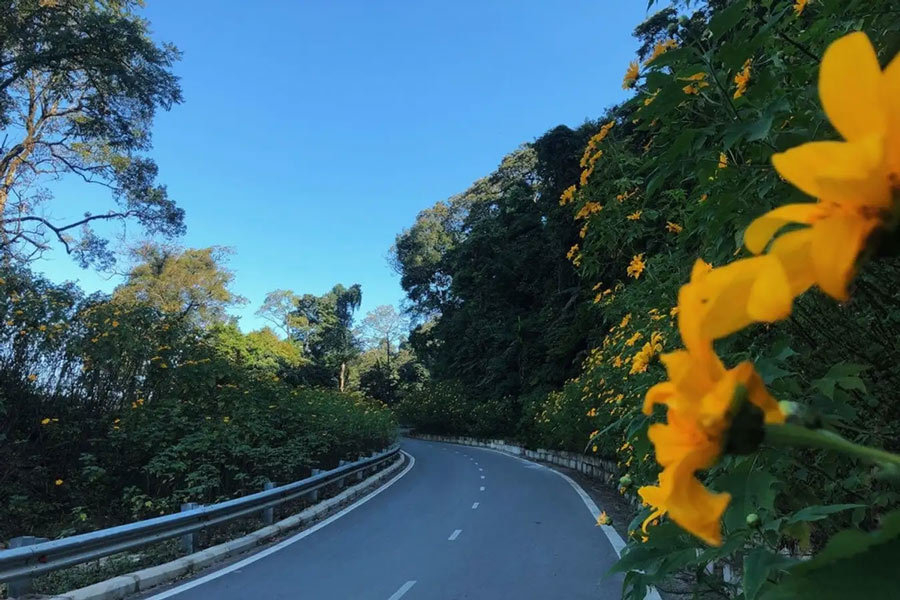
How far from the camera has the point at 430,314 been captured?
46.1 m

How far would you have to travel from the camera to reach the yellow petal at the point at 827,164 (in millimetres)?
385

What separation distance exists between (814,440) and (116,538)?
7145mm

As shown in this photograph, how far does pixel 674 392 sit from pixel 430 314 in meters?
45.7

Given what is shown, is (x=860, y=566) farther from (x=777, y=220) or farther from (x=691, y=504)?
(x=777, y=220)

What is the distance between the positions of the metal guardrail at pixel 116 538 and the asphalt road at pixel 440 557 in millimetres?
735

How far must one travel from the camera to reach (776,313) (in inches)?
15.7

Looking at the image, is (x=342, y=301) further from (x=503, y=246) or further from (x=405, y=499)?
(x=405, y=499)

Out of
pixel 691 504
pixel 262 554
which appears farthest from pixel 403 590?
pixel 691 504

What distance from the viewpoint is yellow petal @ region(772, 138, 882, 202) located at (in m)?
0.38

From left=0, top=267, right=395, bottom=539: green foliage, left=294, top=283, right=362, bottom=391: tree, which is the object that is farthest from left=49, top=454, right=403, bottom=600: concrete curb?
left=294, top=283, right=362, bottom=391: tree

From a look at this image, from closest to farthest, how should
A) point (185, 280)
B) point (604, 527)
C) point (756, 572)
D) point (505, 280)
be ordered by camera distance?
Answer: point (756, 572), point (604, 527), point (505, 280), point (185, 280)

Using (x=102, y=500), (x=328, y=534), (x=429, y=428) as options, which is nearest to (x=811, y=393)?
(x=328, y=534)

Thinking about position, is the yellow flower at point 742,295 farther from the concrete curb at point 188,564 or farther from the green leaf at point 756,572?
the concrete curb at point 188,564

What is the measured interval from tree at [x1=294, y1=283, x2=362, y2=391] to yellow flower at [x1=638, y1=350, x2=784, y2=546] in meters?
55.2
